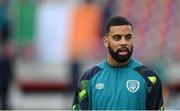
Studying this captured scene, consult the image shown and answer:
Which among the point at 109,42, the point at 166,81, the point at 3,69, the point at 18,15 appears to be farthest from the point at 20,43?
the point at 109,42

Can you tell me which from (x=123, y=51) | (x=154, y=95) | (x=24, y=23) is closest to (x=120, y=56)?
(x=123, y=51)

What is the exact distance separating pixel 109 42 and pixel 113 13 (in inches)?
292

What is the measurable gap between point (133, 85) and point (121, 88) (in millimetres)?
111

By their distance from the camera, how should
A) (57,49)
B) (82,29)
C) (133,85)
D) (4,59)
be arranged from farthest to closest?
(57,49)
(82,29)
(4,59)
(133,85)

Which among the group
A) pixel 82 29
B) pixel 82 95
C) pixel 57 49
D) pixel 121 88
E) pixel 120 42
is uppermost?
pixel 120 42

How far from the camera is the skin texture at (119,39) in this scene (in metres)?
7.16

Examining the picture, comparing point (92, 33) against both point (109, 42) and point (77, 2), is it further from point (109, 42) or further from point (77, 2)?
point (109, 42)

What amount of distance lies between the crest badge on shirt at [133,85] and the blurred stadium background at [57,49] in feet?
21.8

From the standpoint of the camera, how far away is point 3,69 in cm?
1441

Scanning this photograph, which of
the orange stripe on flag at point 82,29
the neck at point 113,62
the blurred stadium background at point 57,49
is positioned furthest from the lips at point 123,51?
the orange stripe on flag at point 82,29

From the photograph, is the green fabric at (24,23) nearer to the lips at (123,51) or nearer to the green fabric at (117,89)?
the green fabric at (117,89)

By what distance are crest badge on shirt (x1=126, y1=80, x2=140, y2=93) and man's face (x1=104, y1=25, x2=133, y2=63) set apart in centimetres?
18

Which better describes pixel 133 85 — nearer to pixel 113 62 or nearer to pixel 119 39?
pixel 113 62

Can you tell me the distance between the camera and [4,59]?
14406 millimetres
